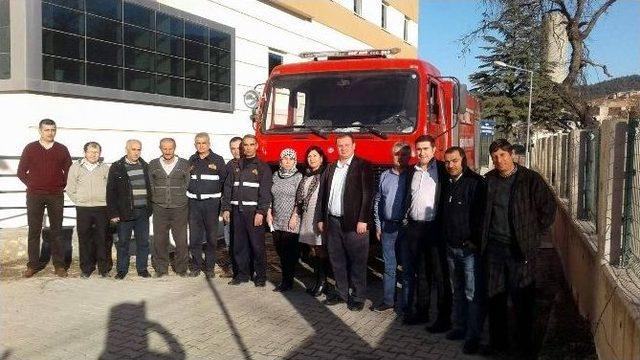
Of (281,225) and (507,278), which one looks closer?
(507,278)

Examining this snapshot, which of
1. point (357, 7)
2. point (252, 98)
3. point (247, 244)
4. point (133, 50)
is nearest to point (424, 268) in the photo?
point (247, 244)

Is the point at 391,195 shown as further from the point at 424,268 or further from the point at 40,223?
the point at 40,223

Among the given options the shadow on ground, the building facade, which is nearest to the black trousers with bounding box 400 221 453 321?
the shadow on ground

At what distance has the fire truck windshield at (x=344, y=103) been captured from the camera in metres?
6.93

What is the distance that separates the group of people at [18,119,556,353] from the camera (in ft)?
15.1

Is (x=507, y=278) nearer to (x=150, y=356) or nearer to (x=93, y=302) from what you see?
(x=150, y=356)

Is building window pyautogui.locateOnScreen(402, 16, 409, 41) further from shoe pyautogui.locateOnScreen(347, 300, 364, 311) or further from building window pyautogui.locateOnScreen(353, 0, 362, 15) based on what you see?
shoe pyautogui.locateOnScreen(347, 300, 364, 311)

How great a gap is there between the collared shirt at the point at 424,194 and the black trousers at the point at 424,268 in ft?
0.26

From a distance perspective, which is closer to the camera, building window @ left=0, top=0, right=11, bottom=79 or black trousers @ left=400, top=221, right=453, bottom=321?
black trousers @ left=400, top=221, right=453, bottom=321

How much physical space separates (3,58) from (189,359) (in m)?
6.76

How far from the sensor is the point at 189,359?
4.62 metres

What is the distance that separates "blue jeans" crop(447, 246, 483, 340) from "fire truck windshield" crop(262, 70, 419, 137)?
2178mm

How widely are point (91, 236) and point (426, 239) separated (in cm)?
428

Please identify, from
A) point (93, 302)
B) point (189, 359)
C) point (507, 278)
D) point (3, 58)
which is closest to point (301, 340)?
point (189, 359)
